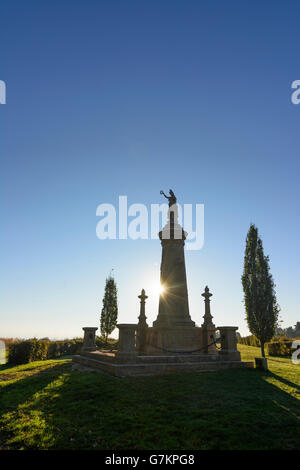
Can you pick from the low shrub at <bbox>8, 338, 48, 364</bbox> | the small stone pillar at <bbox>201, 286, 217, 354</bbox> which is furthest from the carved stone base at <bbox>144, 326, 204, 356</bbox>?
the low shrub at <bbox>8, 338, 48, 364</bbox>

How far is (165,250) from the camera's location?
15367mm

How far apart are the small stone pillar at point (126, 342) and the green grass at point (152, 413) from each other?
103 cm

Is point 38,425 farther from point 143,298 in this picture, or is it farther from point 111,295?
point 111,295

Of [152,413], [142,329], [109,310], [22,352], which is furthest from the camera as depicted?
[109,310]

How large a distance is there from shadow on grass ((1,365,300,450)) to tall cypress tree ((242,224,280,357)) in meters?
13.2

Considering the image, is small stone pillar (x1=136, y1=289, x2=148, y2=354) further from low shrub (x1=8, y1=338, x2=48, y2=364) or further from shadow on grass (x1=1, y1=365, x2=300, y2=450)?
low shrub (x1=8, y1=338, x2=48, y2=364)

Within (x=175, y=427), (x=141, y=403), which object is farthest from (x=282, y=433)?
(x=141, y=403)

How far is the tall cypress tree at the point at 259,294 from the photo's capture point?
21.1m

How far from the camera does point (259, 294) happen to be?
71.7 feet

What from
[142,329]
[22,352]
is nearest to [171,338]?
[142,329]

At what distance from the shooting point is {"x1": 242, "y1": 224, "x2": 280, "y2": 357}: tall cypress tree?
2106 centimetres

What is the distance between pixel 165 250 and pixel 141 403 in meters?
9.53

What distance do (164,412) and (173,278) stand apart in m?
9.06

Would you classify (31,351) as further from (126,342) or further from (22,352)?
(126,342)
